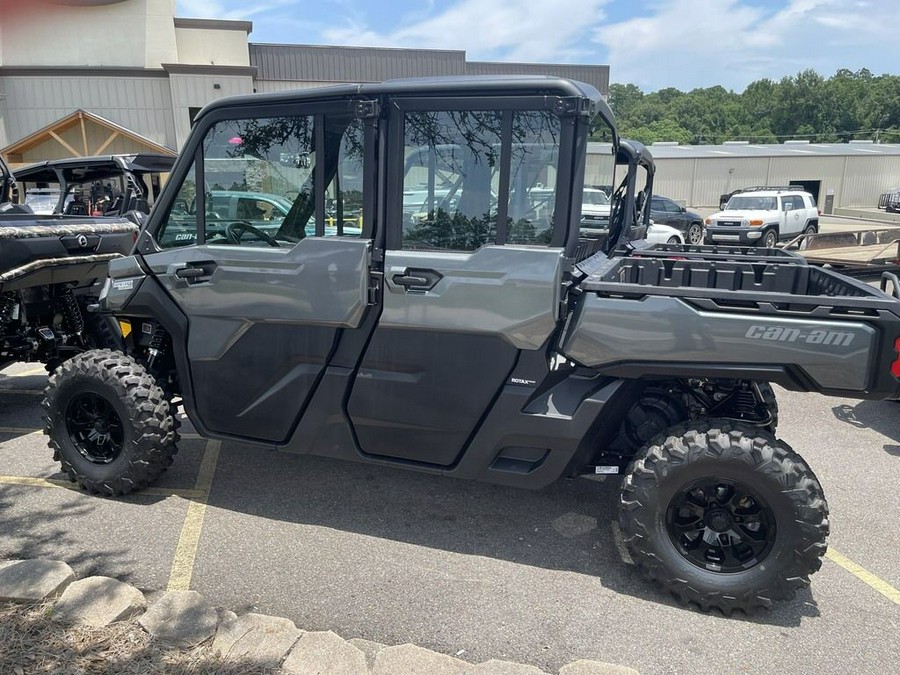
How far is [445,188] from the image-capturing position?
3186mm

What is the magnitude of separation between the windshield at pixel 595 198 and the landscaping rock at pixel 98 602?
2813mm

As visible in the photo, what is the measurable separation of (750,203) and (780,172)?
19811 mm

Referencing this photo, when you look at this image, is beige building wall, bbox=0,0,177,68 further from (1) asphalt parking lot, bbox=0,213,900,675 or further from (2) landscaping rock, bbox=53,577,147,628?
(2) landscaping rock, bbox=53,577,147,628

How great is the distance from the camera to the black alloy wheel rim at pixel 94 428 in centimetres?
408

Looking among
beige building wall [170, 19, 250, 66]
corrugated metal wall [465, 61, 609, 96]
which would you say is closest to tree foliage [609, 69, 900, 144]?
corrugated metal wall [465, 61, 609, 96]

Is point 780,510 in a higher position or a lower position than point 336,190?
lower

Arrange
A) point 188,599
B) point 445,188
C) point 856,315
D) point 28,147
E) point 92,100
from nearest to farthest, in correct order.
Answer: point 856,315 → point 188,599 → point 445,188 → point 28,147 → point 92,100

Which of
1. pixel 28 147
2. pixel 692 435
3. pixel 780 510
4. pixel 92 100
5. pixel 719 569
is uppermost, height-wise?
pixel 92 100

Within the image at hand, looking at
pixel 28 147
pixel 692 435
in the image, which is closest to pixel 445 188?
pixel 692 435

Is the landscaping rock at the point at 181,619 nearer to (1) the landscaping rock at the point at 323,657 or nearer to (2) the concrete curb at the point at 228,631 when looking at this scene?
(2) the concrete curb at the point at 228,631

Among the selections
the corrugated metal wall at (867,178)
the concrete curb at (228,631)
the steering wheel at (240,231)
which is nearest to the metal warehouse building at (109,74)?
the steering wheel at (240,231)

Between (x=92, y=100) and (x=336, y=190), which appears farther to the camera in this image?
(x=92, y=100)

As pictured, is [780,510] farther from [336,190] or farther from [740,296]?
[336,190]

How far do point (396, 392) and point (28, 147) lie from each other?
73.7 feet
